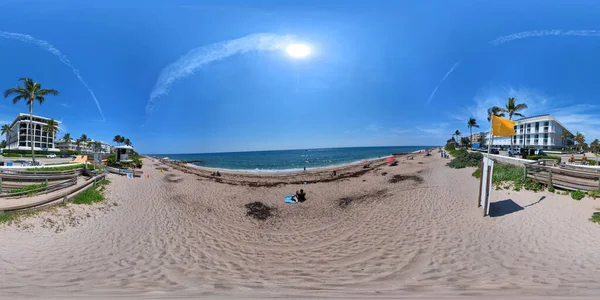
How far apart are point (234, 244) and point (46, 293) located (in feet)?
13.4

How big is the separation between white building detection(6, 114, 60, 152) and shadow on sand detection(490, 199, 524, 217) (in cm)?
9208

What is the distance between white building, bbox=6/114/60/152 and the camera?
Result: 218ft

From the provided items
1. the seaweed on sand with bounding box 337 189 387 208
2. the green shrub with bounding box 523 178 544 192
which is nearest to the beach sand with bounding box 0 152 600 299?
the green shrub with bounding box 523 178 544 192

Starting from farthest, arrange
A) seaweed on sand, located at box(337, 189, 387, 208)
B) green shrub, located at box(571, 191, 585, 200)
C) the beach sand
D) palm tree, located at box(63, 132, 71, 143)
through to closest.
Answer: palm tree, located at box(63, 132, 71, 143), seaweed on sand, located at box(337, 189, 387, 208), green shrub, located at box(571, 191, 585, 200), the beach sand

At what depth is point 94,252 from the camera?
6.41m

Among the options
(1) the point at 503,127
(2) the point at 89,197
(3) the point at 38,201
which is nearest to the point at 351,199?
(1) the point at 503,127

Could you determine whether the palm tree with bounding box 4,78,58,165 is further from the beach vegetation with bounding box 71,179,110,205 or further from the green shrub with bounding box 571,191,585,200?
the green shrub with bounding box 571,191,585,200

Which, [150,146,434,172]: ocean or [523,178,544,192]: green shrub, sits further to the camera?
[150,146,434,172]: ocean

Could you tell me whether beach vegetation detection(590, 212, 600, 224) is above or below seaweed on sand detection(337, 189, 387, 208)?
above

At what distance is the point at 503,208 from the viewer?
29.9ft

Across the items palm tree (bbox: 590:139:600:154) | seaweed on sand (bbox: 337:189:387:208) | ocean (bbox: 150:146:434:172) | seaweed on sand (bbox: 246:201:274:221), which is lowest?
ocean (bbox: 150:146:434:172)

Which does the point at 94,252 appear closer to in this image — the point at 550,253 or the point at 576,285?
the point at 576,285

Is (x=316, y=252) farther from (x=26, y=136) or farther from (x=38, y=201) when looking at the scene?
(x=26, y=136)

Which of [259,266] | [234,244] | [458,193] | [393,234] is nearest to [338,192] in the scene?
[458,193]
